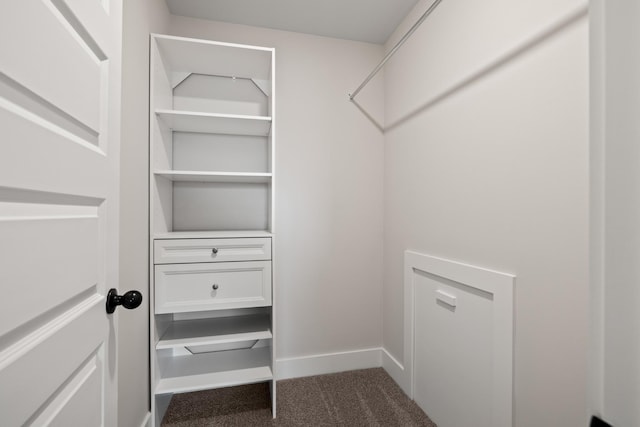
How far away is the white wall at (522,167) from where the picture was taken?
3.01 ft

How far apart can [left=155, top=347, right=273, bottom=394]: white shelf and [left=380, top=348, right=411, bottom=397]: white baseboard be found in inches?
33.8

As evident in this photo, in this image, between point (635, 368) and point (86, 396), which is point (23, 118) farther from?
point (635, 368)

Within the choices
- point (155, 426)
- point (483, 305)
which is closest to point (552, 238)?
point (483, 305)

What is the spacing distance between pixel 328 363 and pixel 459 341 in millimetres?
1032

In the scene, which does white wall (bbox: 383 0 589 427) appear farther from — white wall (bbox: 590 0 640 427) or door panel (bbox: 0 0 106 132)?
door panel (bbox: 0 0 106 132)

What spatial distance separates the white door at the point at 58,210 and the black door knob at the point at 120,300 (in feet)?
0.09

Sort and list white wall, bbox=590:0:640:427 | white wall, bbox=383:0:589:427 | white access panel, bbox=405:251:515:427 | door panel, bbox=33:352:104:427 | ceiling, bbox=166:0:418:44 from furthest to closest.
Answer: ceiling, bbox=166:0:418:44 < white access panel, bbox=405:251:515:427 < white wall, bbox=383:0:589:427 < door panel, bbox=33:352:104:427 < white wall, bbox=590:0:640:427

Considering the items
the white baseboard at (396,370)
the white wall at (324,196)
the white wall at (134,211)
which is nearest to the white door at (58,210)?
the white wall at (134,211)

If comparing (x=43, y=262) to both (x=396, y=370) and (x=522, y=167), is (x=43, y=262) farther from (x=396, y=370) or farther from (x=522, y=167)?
(x=396, y=370)

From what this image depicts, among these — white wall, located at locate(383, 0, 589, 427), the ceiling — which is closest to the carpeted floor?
white wall, located at locate(383, 0, 589, 427)

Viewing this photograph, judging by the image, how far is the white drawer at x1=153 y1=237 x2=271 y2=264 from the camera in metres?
1.50

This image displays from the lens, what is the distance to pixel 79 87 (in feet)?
2.01

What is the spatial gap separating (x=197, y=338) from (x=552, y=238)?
65.8 inches

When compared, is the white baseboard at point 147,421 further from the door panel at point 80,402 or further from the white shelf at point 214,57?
the white shelf at point 214,57
